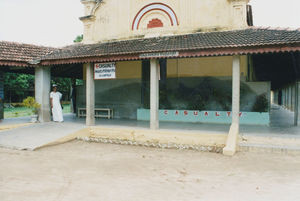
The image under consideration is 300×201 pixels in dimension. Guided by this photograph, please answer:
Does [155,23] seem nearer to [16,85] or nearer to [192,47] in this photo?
[192,47]

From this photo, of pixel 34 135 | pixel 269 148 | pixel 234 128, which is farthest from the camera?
pixel 34 135

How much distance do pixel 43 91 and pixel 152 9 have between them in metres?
6.84

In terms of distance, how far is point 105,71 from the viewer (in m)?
11.1

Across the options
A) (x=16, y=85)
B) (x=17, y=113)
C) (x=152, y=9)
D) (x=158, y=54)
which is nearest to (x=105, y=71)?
(x=158, y=54)

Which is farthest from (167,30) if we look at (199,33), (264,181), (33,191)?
(33,191)

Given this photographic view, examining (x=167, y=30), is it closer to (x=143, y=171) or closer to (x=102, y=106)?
(x=102, y=106)

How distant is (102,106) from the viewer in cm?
1484

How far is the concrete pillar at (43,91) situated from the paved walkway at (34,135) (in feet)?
2.66

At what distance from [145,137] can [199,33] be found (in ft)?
18.3

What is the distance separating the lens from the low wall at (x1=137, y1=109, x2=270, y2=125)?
11.4 meters

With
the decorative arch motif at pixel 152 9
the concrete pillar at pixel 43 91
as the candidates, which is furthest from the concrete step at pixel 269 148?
the concrete pillar at pixel 43 91

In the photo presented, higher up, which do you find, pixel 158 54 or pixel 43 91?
pixel 158 54

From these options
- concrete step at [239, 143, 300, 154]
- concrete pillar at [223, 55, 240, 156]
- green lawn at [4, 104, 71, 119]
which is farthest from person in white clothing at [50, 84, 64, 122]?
concrete step at [239, 143, 300, 154]

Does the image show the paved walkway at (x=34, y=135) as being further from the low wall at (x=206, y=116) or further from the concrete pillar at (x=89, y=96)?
the low wall at (x=206, y=116)
